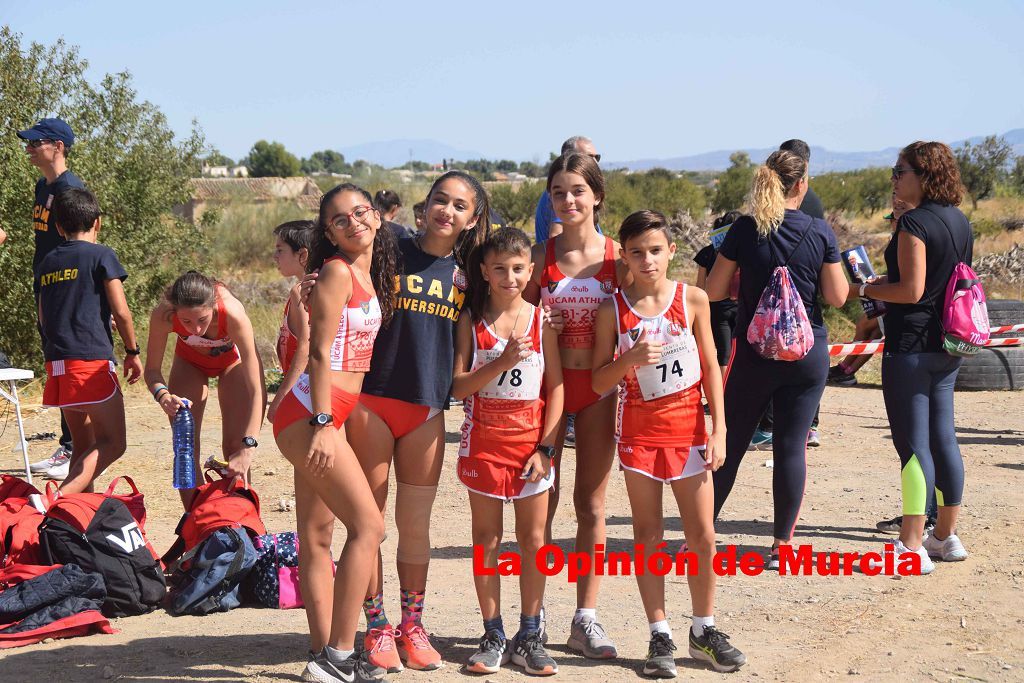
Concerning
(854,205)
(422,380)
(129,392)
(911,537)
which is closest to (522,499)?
(422,380)

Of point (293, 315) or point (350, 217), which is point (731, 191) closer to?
point (293, 315)

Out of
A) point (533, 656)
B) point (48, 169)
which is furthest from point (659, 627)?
point (48, 169)

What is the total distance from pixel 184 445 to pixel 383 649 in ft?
7.12

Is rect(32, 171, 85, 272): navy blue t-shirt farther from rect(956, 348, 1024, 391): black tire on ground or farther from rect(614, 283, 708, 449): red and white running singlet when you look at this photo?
rect(956, 348, 1024, 391): black tire on ground

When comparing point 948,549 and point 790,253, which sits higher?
point 790,253

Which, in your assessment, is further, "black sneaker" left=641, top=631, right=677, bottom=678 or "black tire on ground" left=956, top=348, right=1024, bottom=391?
"black tire on ground" left=956, top=348, right=1024, bottom=391

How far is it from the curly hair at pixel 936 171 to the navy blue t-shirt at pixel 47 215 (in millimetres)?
5506

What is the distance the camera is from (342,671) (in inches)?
158

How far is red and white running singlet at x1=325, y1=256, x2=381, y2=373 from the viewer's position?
3.95 m

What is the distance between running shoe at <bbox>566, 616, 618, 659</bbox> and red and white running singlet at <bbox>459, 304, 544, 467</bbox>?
0.81m

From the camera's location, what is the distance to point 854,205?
37344 mm

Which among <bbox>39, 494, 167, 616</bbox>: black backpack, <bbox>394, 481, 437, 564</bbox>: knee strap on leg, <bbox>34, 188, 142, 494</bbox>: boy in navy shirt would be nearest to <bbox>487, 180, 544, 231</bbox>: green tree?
<bbox>34, 188, 142, 494</bbox>: boy in navy shirt

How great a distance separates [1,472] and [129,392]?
356 cm

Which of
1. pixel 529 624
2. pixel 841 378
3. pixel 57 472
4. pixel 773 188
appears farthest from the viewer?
pixel 841 378
